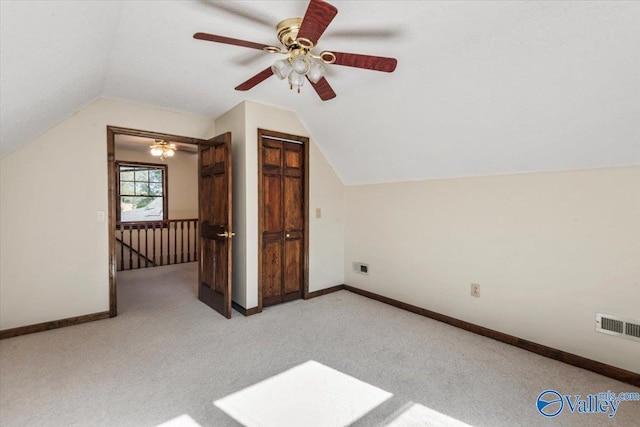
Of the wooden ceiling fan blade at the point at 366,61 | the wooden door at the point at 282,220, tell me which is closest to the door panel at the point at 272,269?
the wooden door at the point at 282,220

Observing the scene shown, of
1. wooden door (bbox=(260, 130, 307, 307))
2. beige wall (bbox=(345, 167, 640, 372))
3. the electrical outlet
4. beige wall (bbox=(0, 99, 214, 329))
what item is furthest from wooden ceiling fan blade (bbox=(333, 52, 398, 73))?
beige wall (bbox=(0, 99, 214, 329))

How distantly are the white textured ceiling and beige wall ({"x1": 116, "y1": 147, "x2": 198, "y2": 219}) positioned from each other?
158 inches

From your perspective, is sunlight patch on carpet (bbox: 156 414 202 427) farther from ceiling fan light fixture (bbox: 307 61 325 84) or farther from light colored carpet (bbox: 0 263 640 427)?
ceiling fan light fixture (bbox: 307 61 325 84)

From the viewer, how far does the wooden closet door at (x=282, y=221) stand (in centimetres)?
360

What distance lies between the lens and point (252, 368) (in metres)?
2.29

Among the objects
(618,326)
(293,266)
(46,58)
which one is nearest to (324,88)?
(46,58)

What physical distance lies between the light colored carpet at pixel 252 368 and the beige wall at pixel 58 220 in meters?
0.33

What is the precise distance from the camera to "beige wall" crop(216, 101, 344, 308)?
337 cm

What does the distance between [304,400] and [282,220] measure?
216 centimetres

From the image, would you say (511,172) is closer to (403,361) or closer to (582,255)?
(582,255)

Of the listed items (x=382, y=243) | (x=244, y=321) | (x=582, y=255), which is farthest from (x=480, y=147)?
(x=244, y=321)

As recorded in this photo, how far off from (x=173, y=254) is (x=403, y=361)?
581 cm

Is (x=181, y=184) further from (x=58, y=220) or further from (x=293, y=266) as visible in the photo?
(x=293, y=266)

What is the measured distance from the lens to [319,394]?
1995mm
